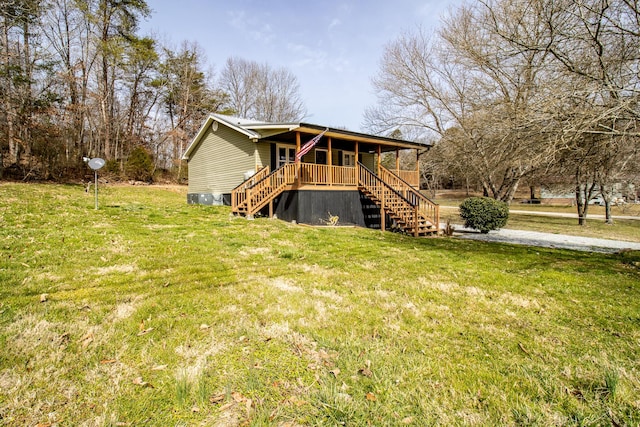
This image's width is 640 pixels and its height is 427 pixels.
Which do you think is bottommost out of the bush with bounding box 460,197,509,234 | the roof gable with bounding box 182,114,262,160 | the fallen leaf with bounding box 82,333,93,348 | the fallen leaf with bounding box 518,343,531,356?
the fallen leaf with bounding box 518,343,531,356

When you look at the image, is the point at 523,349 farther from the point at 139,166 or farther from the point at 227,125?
the point at 139,166

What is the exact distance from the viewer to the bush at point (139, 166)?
22.4 metres

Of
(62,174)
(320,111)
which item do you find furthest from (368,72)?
(62,174)

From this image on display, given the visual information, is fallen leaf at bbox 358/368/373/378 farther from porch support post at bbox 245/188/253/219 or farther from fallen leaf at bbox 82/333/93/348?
porch support post at bbox 245/188/253/219

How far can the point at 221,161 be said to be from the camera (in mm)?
16281

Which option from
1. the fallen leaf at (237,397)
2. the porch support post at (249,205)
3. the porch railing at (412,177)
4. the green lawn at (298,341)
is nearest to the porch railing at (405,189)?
the porch railing at (412,177)

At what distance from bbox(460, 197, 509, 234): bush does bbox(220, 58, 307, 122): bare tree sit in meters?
25.7

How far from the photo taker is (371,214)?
1384cm

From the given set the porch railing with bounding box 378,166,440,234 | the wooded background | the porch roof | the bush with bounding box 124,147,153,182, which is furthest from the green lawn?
the bush with bounding box 124,147,153,182

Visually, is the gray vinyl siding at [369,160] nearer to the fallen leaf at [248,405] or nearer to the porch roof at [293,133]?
the porch roof at [293,133]

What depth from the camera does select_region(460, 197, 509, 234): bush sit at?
45.9ft

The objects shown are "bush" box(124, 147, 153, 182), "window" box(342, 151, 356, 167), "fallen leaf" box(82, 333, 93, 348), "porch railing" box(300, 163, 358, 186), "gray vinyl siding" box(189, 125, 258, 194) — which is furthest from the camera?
"bush" box(124, 147, 153, 182)

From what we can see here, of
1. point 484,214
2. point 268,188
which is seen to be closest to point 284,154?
point 268,188

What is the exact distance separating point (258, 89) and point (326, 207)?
28.1 metres
